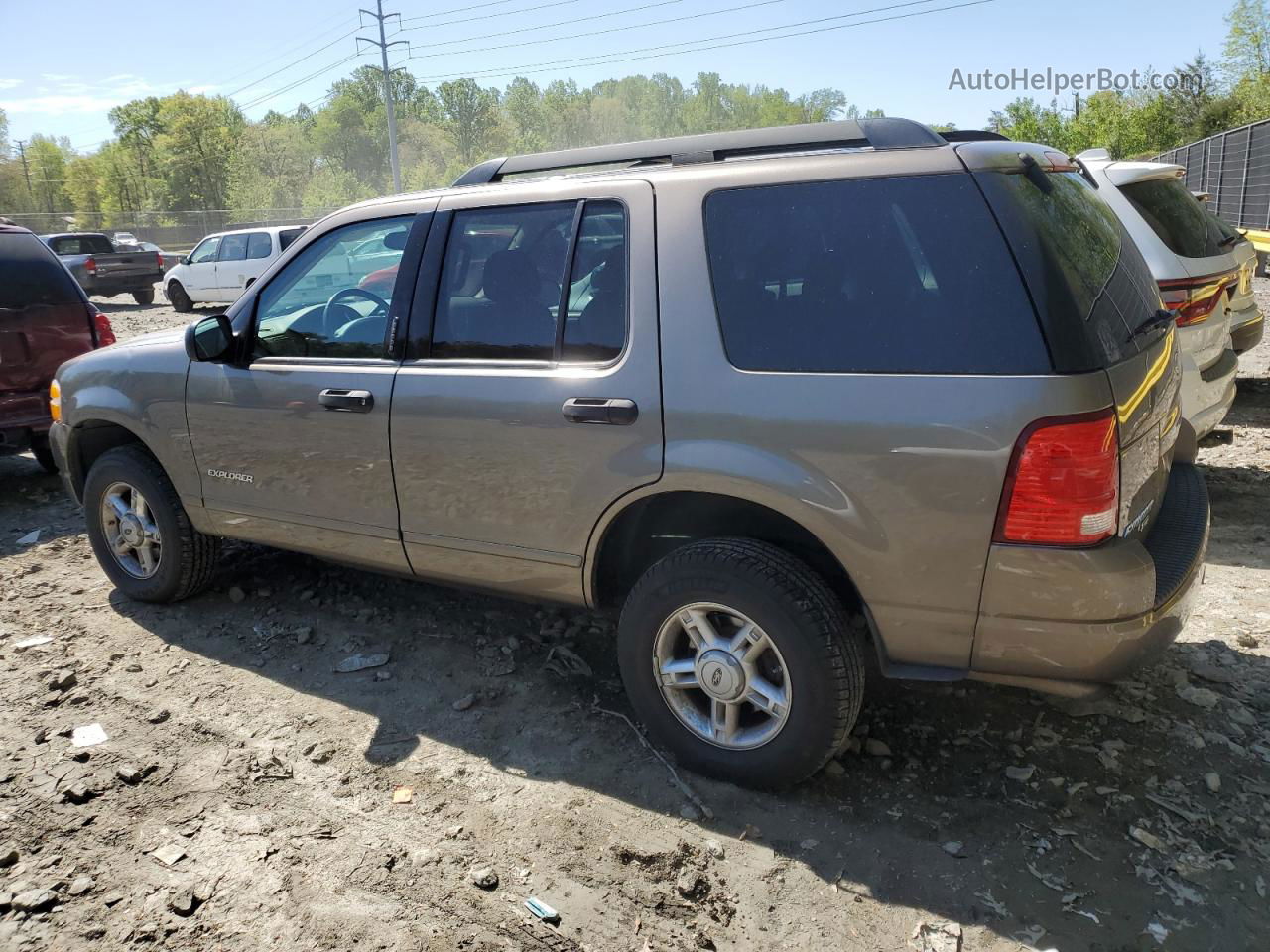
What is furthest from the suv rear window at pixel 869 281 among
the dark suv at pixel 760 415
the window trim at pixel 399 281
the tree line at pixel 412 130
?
the tree line at pixel 412 130

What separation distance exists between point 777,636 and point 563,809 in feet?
3.04

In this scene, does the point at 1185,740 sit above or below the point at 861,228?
below

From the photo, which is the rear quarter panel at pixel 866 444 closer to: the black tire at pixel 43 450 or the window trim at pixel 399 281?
the window trim at pixel 399 281

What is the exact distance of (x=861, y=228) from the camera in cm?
272

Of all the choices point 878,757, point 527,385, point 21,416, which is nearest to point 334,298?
point 527,385

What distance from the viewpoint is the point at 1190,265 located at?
5.16 meters

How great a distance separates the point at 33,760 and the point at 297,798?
3.60 ft

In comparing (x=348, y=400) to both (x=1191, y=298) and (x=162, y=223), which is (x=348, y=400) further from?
(x=162, y=223)

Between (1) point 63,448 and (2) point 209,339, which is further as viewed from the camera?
(1) point 63,448

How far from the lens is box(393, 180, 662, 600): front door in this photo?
305 cm

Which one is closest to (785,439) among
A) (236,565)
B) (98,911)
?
(98,911)

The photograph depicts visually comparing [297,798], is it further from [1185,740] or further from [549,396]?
[1185,740]

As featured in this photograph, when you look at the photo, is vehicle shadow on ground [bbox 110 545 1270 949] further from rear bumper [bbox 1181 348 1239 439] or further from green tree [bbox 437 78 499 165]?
green tree [bbox 437 78 499 165]

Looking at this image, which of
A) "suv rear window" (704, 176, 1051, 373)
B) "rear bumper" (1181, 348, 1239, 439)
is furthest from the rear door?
"rear bumper" (1181, 348, 1239, 439)
